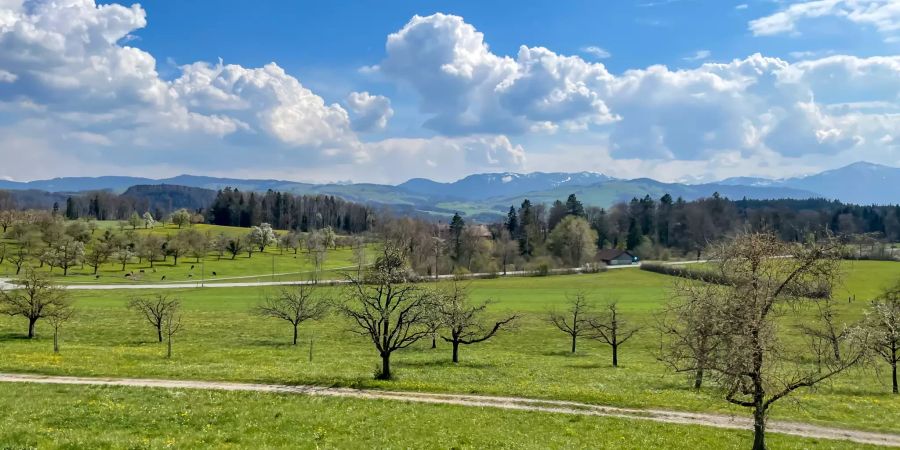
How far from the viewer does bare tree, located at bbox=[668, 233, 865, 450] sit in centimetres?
1875

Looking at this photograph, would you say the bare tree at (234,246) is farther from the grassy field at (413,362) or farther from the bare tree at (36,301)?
the bare tree at (36,301)

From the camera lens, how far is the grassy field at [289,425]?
65.1 feet

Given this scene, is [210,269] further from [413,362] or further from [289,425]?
[289,425]

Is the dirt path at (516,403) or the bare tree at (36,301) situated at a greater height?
the bare tree at (36,301)

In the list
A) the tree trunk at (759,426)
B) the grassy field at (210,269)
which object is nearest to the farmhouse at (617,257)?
the grassy field at (210,269)

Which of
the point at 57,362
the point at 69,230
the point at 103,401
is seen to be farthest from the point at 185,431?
the point at 69,230

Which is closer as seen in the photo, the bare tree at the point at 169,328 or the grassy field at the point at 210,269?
the bare tree at the point at 169,328

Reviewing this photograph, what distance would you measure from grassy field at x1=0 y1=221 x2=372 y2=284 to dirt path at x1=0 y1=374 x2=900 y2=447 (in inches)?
3105

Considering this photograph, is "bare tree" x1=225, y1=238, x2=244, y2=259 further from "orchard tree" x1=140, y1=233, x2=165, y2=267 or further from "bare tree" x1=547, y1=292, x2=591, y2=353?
"bare tree" x1=547, y1=292, x2=591, y2=353

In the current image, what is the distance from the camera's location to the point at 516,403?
28.6 metres

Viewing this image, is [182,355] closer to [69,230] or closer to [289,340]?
[289,340]

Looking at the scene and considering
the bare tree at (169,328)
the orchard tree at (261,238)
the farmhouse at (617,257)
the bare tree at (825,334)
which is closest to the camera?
the bare tree at (825,334)

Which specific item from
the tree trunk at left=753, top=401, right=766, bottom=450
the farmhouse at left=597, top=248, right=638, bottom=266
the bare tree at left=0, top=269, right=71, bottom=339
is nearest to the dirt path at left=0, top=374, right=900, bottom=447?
the tree trunk at left=753, top=401, right=766, bottom=450

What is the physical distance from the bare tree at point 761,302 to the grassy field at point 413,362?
137 cm
